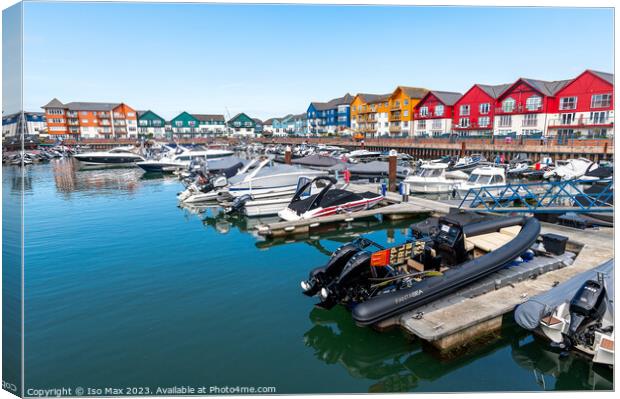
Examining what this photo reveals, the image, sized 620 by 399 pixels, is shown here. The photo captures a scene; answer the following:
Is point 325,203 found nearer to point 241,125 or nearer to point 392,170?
point 392,170

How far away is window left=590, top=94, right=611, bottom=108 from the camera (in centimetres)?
4331

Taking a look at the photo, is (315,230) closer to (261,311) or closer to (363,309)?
(261,311)

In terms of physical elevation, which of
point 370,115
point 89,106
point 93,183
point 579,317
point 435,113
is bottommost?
point 93,183

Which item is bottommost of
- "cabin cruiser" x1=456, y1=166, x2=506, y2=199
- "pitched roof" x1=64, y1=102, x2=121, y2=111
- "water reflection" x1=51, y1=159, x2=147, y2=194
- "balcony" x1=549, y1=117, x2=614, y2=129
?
"water reflection" x1=51, y1=159, x2=147, y2=194

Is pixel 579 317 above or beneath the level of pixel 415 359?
above

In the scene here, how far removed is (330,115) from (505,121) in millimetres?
57771

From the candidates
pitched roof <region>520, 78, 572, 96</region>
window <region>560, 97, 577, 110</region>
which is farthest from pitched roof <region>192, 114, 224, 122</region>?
window <region>560, 97, 577, 110</region>

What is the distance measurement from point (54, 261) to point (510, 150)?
148ft

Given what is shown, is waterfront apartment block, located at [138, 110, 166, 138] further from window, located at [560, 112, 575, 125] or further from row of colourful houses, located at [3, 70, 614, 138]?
window, located at [560, 112, 575, 125]

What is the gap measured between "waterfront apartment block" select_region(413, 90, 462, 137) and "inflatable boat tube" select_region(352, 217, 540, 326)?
57.6 metres

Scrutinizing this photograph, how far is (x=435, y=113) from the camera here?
66688mm

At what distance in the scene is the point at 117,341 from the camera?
26.6 feet

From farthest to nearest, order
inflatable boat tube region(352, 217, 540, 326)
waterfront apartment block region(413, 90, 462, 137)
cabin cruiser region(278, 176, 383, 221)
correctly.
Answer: waterfront apartment block region(413, 90, 462, 137) → cabin cruiser region(278, 176, 383, 221) → inflatable boat tube region(352, 217, 540, 326)

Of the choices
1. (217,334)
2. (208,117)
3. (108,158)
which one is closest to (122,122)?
(208,117)
